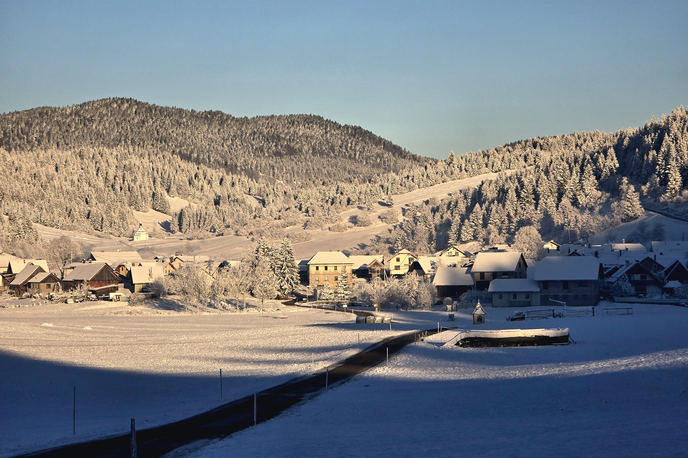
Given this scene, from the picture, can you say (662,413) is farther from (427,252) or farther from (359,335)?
(427,252)

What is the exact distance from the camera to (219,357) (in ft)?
136

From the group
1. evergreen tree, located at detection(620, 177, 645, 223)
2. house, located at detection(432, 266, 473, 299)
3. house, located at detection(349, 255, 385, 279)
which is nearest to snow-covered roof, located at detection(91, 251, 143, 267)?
house, located at detection(349, 255, 385, 279)

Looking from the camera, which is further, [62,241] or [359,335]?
[62,241]

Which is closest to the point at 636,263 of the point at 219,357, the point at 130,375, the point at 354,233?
the point at 219,357

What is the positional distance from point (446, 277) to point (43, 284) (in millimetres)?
72748

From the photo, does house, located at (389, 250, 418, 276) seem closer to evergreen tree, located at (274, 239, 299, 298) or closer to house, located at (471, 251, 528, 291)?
evergreen tree, located at (274, 239, 299, 298)

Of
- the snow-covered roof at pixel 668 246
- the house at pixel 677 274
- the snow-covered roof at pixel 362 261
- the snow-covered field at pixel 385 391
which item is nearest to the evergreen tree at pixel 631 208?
the snow-covered roof at pixel 668 246

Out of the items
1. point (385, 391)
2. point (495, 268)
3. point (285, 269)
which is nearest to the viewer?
point (385, 391)

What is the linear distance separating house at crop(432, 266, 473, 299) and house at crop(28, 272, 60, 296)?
225 feet

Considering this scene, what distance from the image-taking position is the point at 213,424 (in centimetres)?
2297

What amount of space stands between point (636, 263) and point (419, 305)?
102ft

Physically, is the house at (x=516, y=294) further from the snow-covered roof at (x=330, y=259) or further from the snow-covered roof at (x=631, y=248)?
the snow-covered roof at (x=330, y=259)

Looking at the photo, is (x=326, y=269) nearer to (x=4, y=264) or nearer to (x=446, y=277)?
(x=446, y=277)

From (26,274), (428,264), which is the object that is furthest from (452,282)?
(26,274)
